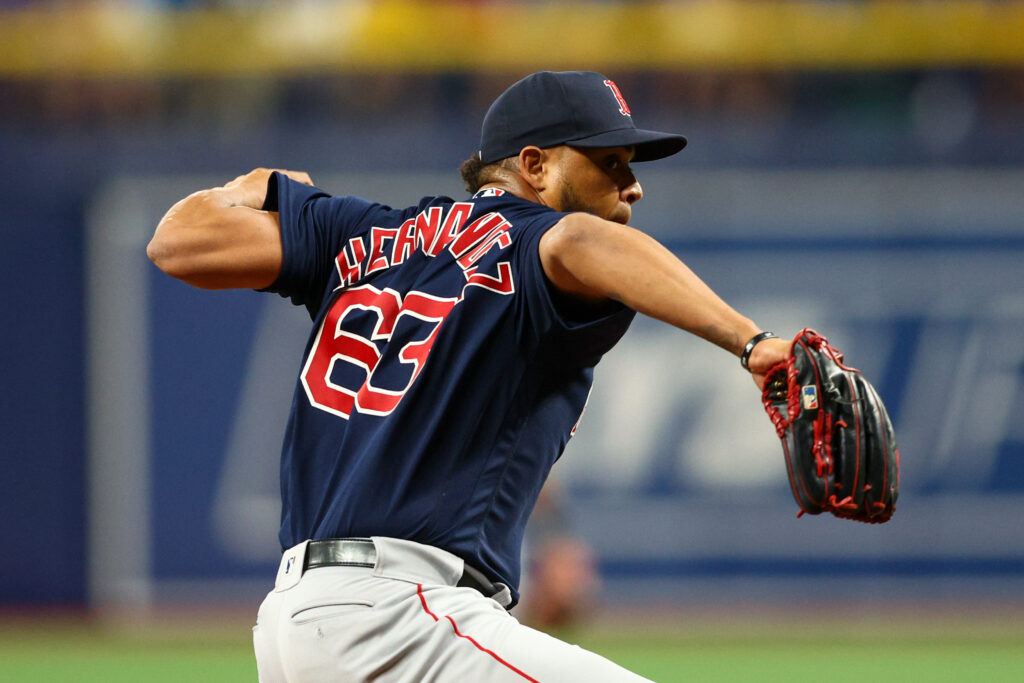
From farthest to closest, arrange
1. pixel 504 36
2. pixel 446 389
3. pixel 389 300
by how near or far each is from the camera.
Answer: pixel 504 36 → pixel 389 300 → pixel 446 389

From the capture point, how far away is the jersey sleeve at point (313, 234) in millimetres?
2668

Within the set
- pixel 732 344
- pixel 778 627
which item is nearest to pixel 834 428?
pixel 732 344

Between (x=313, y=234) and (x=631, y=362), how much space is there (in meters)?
7.70

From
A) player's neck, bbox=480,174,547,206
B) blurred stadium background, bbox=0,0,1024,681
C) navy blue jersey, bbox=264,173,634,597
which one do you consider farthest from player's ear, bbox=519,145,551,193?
blurred stadium background, bbox=0,0,1024,681

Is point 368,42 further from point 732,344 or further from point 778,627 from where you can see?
point 732,344

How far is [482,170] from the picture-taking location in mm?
2777

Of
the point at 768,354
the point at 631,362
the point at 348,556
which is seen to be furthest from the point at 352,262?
the point at 631,362

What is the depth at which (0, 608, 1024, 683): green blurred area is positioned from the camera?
7.38 meters

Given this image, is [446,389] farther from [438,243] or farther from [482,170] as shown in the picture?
[482,170]

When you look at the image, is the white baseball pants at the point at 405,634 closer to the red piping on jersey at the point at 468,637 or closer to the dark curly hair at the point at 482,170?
the red piping on jersey at the point at 468,637

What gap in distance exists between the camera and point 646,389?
1028 centimetres

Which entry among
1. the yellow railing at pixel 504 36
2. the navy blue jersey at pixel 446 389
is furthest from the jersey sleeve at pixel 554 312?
the yellow railing at pixel 504 36

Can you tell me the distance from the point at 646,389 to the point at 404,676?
8.13 meters

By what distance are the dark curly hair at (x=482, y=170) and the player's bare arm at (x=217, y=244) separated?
425 millimetres
